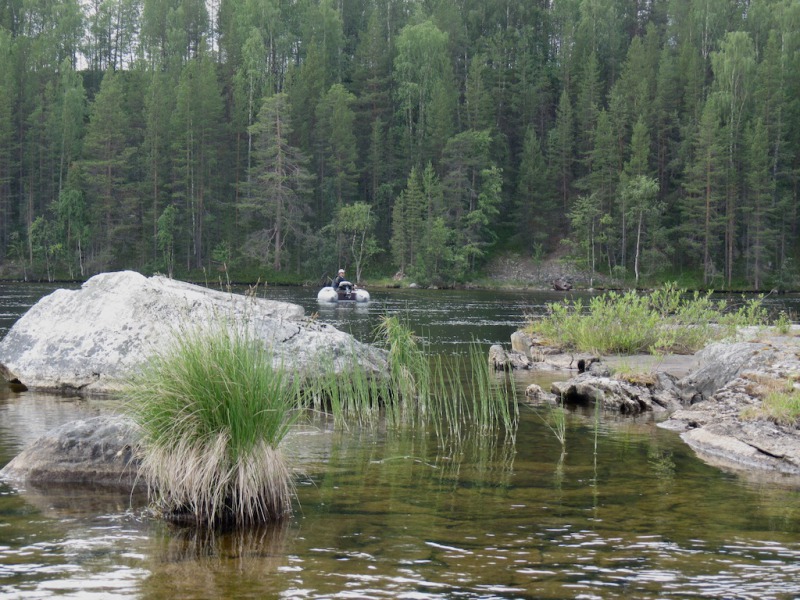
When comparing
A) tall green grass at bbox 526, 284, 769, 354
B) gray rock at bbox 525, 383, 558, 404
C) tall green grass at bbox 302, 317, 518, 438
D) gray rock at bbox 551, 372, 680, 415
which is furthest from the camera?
tall green grass at bbox 526, 284, 769, 354

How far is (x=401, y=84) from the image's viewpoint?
81.5 m

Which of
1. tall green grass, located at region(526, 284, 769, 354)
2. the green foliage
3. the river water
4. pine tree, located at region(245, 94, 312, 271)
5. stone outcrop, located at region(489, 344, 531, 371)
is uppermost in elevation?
pine tree, located at region(245, 94, 312, 271)

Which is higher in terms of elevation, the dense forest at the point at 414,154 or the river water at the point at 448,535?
the dense forest at the point at 414,154

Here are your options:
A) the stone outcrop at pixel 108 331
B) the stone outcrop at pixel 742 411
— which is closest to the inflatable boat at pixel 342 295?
the stone outcrop at pixel 108 331

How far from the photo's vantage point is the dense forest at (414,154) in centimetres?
7088

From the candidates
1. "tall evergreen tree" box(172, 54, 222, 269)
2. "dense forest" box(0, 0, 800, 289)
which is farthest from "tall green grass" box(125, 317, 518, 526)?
"tall evergreen tree" box(172, 54, 222, 269)

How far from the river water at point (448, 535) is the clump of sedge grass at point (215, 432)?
26cm

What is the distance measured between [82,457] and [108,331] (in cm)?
637

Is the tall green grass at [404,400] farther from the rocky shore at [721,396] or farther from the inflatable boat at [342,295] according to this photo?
the inflatable boat at [342,295]

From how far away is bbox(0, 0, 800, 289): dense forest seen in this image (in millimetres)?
70875

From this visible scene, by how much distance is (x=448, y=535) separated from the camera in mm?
6770

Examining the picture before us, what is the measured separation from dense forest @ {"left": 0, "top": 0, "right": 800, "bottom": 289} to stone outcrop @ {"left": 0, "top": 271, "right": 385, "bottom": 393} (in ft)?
175

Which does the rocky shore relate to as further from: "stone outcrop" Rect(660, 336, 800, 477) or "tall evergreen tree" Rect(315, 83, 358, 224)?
"tall evergreen tree" Rect(315, 83, 358, 224)

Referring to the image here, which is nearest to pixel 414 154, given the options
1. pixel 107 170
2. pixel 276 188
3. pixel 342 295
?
pixel 276 188
